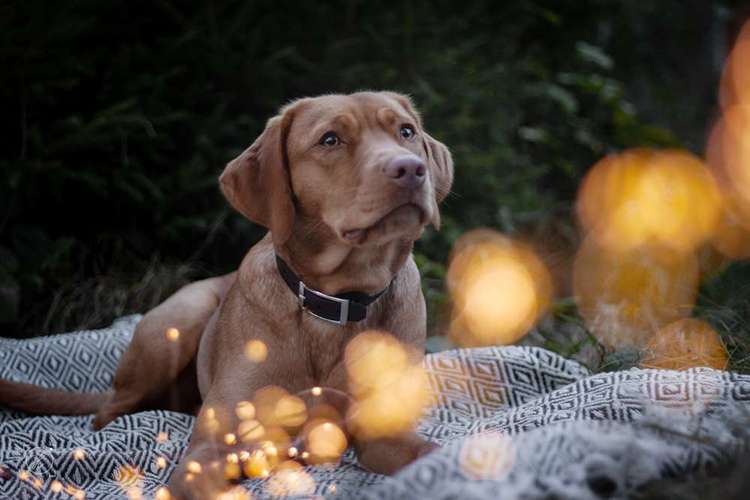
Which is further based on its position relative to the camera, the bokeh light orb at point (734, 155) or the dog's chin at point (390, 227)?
the bokeh light orb at point (734, 155)

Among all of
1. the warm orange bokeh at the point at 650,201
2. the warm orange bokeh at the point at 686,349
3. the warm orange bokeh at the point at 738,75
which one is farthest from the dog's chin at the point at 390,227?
the warm orange bokeh at the point at 738,75

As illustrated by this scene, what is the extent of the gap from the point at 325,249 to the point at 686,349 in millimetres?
1920

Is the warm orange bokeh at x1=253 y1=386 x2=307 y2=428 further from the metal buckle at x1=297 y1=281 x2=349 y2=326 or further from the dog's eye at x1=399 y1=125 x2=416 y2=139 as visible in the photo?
the dog's eye at x1=399 y1=125 x2=416 y2=139

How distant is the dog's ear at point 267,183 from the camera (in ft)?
10.3

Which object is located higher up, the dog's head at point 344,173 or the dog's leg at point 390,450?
the dog's head at point 344,173

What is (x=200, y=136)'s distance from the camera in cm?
567

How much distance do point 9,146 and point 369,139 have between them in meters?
3.14

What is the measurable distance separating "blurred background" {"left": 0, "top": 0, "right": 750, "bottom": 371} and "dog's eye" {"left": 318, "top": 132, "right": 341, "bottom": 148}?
5.91ft

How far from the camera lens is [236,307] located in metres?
3.42

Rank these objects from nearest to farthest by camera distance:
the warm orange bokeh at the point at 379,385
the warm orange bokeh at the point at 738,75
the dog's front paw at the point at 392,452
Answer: the dog's front paw at the point at 392,452
the warm orange bokeh at the point at 379,385
the warm orange bokeh at the point at 738,75

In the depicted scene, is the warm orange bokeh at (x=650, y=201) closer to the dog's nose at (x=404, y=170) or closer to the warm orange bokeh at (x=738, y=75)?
the dog's nose at (x=404, y=170)

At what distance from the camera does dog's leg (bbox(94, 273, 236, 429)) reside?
12.9ft

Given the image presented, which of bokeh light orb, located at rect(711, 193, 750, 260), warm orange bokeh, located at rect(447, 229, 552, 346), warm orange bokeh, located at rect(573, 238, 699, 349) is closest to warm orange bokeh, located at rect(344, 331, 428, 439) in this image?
warm orange bokeh, located at rect(573, 238, 699, 349)

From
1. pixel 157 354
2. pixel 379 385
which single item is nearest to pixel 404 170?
pixel 379 385
